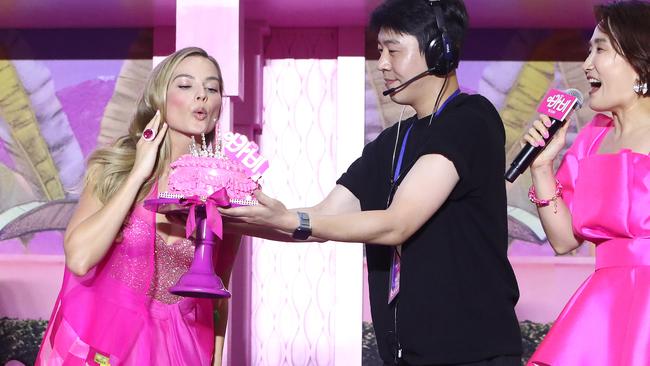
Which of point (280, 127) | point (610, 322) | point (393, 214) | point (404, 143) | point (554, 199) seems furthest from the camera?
point (280, 127)

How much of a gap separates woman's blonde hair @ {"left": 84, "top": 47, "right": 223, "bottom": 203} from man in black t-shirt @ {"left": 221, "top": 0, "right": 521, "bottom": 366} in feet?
1.98

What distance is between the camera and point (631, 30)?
2.35m

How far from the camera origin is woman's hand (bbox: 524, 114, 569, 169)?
2.38 metres

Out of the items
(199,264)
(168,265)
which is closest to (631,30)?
(199,264)

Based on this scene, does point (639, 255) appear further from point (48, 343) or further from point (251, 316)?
point (251, 316)

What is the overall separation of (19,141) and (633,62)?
4026mm

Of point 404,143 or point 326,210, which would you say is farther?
point 326,210

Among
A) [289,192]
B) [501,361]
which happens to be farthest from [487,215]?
[289,192]

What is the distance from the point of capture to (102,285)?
2.60 metres

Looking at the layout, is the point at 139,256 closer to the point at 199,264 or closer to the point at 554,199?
the point at 199,264

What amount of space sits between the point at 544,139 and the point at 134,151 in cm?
114

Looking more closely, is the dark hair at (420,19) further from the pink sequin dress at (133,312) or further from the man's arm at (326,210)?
the pink sequin dress at (133,312)

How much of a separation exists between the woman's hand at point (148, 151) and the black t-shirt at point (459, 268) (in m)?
0.69

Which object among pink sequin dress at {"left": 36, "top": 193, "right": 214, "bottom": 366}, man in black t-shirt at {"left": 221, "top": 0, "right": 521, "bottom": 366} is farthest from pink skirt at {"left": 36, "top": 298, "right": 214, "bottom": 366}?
man in black t-shirt at {"left": 221, "top": 0, "right": 521, "bottom": 366}
